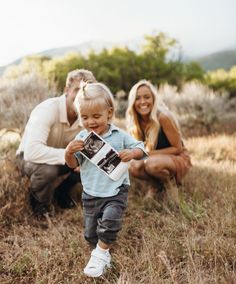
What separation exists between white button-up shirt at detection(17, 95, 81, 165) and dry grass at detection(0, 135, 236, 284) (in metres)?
0.45

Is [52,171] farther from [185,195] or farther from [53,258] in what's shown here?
[185,195]

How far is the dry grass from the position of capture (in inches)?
115

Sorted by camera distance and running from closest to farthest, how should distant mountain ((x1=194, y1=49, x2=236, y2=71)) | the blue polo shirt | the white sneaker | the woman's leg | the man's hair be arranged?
the white sneaker < the blue polo shirt < the man's hair < the woman's leg < distant mountain ((x1=194, y1=49, x2=236, y2=71))

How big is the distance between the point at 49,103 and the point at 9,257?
1570mm

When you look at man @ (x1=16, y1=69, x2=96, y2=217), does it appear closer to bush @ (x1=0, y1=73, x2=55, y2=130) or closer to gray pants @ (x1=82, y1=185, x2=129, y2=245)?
gray pants @ (x1=82, y1=185, x2=129, y2=245)

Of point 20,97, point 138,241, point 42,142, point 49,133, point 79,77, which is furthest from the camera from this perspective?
point 20,97

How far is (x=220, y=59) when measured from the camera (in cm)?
9894

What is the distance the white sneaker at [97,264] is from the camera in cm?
290

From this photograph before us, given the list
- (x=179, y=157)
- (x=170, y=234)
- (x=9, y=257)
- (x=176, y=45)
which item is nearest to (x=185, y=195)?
(x=179, y=157)

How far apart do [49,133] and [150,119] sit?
1.09 metres

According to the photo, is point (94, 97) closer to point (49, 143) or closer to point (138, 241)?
point (138, 241)

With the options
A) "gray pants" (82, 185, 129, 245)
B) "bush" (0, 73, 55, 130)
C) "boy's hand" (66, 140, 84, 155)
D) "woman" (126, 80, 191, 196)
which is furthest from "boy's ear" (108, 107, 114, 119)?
"bush" (0, 73, 55, 130)

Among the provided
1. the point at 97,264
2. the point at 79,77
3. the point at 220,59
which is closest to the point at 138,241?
the point at 97,264

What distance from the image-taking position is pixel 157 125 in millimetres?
4652
